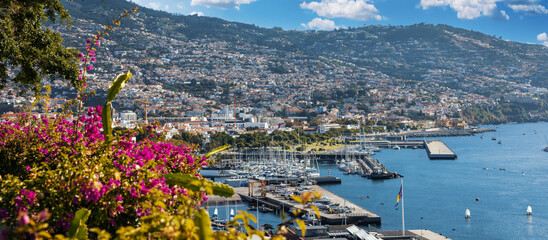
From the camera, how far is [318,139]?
6097 cm

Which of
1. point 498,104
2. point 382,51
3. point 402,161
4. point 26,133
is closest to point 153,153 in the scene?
point 26,133

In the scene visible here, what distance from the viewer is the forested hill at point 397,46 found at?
401 feet

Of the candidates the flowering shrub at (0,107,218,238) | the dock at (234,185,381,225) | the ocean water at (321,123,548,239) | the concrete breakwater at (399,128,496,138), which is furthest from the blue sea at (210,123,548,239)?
the concrete breakwater at (399,128,496,138)

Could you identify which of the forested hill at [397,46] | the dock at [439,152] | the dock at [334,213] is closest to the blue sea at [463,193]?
the dock at [334,213]

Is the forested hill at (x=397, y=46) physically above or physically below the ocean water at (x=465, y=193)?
above

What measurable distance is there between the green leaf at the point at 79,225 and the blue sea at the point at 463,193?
19.2m

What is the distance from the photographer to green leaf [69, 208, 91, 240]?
189cm

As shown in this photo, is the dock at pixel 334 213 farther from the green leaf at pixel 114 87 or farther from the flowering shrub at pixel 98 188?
the flowering shrub at pixel 98 188

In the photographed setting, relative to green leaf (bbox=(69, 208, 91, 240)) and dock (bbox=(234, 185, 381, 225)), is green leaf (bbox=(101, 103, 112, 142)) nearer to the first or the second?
green leaf (bbox=(69, 208, 91, 240))

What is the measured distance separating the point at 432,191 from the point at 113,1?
9880 centimetres

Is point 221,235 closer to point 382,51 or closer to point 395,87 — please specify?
point 395,87

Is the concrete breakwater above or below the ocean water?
above

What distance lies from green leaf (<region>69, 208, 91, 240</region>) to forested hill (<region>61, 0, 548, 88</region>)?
367 feet

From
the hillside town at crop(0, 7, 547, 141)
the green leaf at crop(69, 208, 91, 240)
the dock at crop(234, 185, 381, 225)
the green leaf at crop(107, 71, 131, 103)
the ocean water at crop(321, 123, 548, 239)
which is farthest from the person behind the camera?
the hillside town at crop(0, 7, 547, 141)
